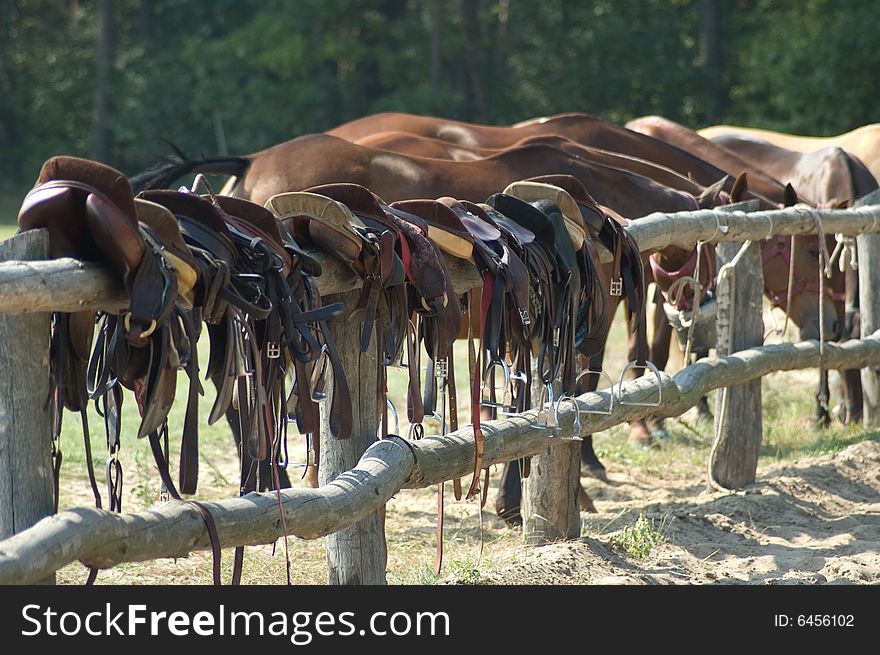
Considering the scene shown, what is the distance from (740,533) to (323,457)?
1.86 meters

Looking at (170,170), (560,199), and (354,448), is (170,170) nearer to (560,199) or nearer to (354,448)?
(560,199)

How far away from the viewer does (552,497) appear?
148 inches

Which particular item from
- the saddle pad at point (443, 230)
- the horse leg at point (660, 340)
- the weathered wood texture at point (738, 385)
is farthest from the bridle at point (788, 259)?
the saddle pad at point (443, 230)

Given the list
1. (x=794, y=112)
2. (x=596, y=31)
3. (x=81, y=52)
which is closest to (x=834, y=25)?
(x=794, y=112)

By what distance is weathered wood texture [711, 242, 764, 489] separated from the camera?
15.7 feet

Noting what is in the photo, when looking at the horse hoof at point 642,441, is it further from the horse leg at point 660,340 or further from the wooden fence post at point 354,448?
the wooden fence post at point 354,448

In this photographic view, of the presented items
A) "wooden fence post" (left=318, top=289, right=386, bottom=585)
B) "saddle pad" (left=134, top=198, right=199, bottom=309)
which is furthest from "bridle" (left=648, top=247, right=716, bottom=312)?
"saddle pad" (left=134, top=198, right=199, bottom=309)

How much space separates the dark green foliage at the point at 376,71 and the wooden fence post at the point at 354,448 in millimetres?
18171

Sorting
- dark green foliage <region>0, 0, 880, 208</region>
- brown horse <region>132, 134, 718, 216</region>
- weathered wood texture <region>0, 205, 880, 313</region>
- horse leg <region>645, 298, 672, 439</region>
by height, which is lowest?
horse leg <region>645, 298, 672, 439</region>

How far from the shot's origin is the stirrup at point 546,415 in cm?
339

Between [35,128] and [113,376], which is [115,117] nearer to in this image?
[35,128]

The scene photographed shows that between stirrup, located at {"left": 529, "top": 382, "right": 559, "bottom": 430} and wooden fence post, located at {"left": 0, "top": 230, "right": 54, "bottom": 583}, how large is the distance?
1702 mm

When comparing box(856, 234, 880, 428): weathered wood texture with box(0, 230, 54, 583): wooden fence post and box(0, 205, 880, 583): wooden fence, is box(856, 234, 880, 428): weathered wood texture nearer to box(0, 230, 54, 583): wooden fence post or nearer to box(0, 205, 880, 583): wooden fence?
Result: box(0, 205, 880, 583): wooden fence

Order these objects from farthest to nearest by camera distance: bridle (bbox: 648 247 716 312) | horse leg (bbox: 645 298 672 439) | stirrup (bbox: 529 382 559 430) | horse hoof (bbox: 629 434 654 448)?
horse leg (bbox: 645 298 672 439)
horse hoof (bbox: 629 434 654 448)
bridle (bbox: 648 247 716 312)
stirrup (bbox: 529 382 559 430)
